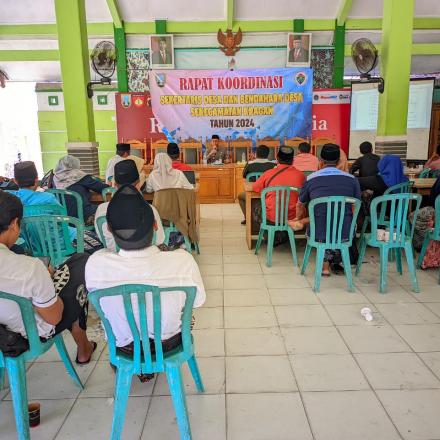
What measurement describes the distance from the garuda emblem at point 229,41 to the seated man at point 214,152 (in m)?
1.89

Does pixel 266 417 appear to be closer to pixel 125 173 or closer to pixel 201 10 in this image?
pixel 125 173

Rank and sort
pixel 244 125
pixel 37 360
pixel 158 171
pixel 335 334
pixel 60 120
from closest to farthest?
pixel 37 360 < pixel 335 334 < pixel 158 171 < pixel 244 125 < pixel 60 120

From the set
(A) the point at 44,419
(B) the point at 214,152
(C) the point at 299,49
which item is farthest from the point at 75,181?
(C) the point at 299,49

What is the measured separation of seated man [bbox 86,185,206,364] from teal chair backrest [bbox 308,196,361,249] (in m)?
1.90

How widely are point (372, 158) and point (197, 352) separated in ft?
10.5

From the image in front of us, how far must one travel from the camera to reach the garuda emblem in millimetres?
8445

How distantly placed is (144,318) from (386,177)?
10.9 ft

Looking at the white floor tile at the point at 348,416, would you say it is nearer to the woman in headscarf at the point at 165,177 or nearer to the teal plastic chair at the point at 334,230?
the teal plastic chair at the point at 334,230

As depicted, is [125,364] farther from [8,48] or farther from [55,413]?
[8,48]

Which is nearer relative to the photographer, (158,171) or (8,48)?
(158,171)

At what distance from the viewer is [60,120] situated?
35.1 ft

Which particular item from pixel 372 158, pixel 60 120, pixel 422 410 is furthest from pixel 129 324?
pixel 60 120

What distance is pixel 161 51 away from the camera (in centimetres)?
847

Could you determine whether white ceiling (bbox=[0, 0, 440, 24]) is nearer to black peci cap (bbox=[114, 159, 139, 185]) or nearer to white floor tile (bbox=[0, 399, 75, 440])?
black peci cap (bbox=[114, 159, 139, 185])
